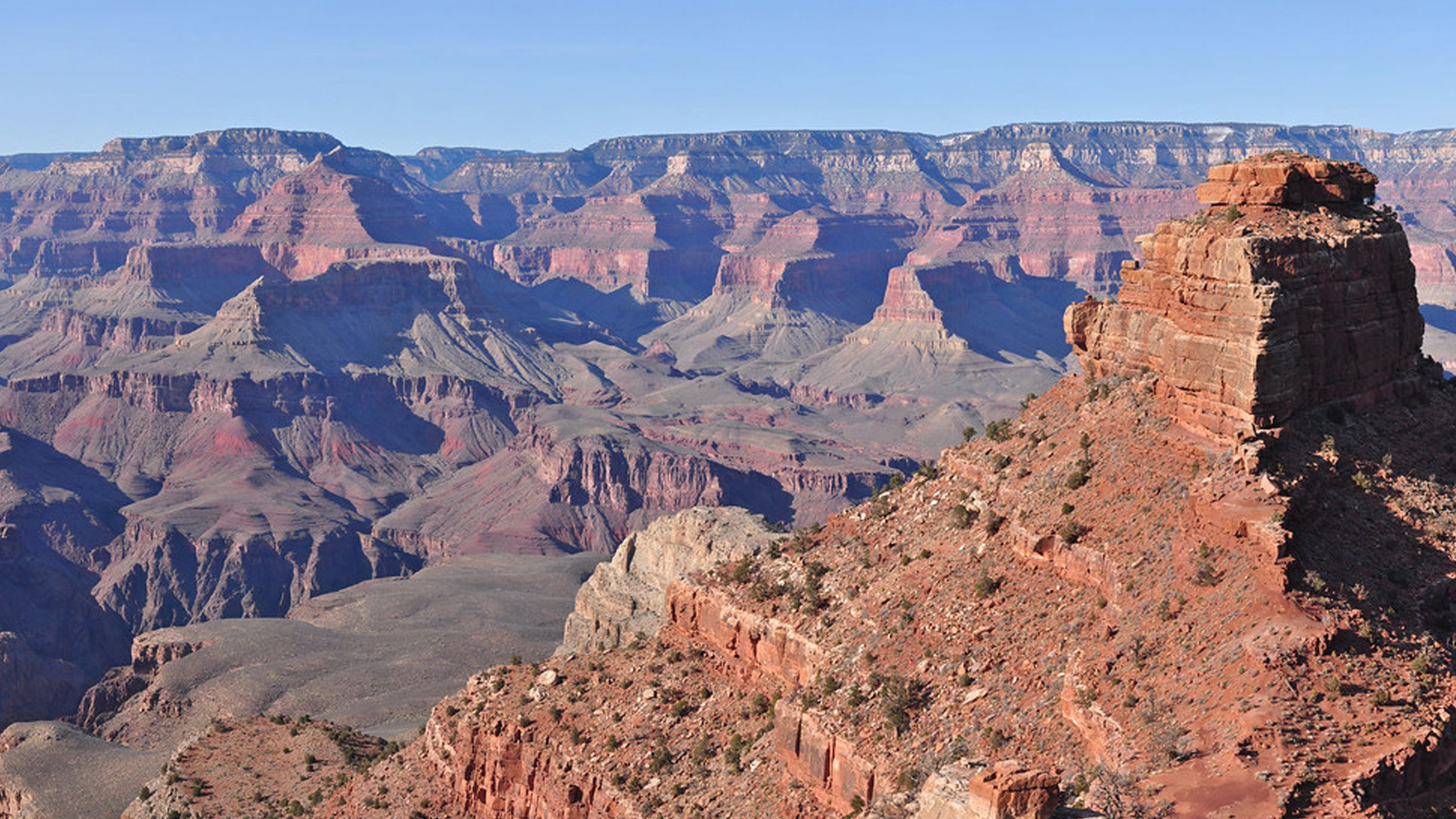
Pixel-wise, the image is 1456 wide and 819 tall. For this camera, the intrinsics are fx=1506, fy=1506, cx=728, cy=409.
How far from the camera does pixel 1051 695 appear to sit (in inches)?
1240

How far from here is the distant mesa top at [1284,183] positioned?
1451 inches

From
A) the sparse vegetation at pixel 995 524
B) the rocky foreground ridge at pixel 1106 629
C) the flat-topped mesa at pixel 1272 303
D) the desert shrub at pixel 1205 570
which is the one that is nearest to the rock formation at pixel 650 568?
the rocky foreground ridge at pixel 1106 629

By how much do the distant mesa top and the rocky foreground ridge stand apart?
0.50 ft

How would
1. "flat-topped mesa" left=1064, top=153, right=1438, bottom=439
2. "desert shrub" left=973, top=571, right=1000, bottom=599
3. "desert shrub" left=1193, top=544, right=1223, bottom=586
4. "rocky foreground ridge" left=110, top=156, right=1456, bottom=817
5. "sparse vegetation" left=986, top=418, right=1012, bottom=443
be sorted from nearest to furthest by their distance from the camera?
1. "rocky foreground ridge" left=110, top=156, right=1456, bottom=817
2. "desert shrub" left=1193, top=544, right=1223, bottom=586
3. "flat-topped mesa" left=1064, top=153, right=1438, bottom=439
4. "desert shrub" left=973, top=571, right=1000, bottom=599
5. "sparse vegetation" left=986, top=418, right=1012, bottom=443

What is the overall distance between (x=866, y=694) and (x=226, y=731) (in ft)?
137

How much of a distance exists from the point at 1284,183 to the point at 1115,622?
40.9ft

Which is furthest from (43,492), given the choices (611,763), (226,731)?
(611,763)

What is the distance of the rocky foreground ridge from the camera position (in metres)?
27.1

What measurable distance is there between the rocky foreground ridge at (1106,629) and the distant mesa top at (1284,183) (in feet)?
0.50

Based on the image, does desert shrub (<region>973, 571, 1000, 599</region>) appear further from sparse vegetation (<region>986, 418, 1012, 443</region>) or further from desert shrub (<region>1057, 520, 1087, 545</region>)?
sparse vegetation (<region>986, 418, 1012, 443</region>)

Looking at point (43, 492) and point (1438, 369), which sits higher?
point (1438, 369)

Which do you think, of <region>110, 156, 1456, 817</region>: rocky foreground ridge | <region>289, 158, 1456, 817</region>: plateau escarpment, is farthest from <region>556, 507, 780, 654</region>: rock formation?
<region>289, 158, 1456, 817</region>: plateau escarpment

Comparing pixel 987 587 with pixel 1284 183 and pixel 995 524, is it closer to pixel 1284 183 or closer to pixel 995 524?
pixel 995 524

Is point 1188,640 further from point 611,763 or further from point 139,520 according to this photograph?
point 139,520
